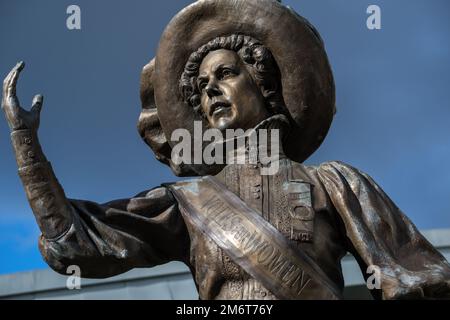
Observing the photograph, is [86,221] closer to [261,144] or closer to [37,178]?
[37,178]

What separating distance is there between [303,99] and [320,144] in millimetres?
294

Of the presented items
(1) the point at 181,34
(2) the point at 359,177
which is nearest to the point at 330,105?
(2) the point at 359,177

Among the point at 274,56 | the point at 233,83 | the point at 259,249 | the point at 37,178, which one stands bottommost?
the point at 259,249

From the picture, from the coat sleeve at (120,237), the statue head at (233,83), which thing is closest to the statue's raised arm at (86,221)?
the coat sleeve at (120,237)

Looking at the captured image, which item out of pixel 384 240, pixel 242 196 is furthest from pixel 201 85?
pixel 384 240

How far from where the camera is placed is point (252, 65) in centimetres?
534

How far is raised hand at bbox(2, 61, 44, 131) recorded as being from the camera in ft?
15.1

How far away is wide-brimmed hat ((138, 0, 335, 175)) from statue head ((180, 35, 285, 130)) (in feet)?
0.14

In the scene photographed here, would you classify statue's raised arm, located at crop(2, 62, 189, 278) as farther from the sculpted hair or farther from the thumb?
the sculpted hair

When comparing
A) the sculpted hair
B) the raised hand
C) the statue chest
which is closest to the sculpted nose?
the sculpted hair

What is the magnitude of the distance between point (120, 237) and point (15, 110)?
2.47 ft

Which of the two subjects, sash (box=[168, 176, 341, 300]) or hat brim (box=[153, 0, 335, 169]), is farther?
hat brim (box=[153, 0, 335, 169])

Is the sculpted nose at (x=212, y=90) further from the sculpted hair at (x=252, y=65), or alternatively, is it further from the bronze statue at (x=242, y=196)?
the sculpted hair at (x=252, y=65)

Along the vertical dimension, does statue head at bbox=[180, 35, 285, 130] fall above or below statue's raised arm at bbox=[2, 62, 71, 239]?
above
